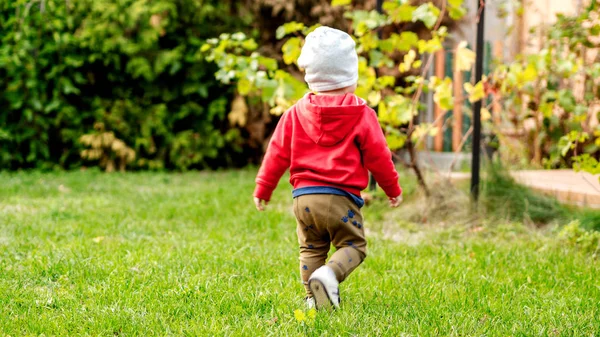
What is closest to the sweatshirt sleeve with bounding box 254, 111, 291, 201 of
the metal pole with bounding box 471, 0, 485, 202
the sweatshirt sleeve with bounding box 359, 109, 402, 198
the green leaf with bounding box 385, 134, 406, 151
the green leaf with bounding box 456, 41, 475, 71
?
the sweatshirt sleeve with bounding box 359, 109, 402, 198

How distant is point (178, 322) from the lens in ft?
8.34

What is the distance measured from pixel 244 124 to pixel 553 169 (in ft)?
12.2

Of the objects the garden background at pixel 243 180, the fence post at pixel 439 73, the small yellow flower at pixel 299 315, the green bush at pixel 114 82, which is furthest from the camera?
the fence post at pixel 439 73

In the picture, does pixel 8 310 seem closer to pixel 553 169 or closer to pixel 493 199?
pixel 493 199

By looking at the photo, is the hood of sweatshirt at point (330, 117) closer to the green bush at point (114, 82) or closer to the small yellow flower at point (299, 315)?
the small yellow flower at point (299, 315)

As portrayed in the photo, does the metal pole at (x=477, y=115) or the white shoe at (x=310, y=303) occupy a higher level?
the metal pole at (x=477, y=115)

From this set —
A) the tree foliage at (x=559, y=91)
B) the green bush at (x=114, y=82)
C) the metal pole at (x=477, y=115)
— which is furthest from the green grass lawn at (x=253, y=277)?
the green bush at (x=114, y=82)

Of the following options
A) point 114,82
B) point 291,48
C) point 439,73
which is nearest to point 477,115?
point 291,48

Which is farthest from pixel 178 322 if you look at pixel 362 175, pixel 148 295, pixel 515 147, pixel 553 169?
pixel 515 147

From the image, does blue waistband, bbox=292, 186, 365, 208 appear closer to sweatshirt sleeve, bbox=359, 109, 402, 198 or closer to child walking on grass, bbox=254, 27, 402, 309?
child walking on grass, bbox=254, 27, 402, 309

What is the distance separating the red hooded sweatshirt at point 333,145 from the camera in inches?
104

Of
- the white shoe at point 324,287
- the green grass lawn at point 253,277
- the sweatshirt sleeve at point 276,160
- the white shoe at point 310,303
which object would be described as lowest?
the green grass lawn at point 253,277

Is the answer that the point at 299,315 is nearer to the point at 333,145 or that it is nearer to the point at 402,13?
the point at 333,145

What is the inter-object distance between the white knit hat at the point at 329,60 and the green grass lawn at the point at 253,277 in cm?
91
